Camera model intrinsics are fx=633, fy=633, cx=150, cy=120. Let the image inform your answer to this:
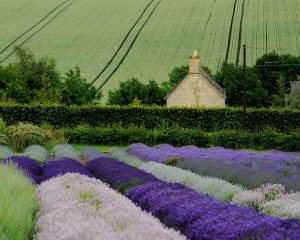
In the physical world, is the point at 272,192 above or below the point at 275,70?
below

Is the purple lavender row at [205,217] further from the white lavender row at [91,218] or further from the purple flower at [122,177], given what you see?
the purple flower at [122,177]

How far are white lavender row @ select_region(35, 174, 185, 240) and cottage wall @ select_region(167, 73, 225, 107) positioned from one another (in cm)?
6146

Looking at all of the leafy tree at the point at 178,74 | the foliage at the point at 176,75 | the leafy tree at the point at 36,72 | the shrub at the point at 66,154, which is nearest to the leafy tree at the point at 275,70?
the leafy tree at the point at 178,74

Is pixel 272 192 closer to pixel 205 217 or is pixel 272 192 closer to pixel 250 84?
pixel 205 217

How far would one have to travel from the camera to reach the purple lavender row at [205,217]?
6598 millimetres

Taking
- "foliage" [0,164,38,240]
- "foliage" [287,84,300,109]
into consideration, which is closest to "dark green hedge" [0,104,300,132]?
"foliage" [287,84,300,109]

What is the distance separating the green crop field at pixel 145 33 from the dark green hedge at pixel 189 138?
35666 mm

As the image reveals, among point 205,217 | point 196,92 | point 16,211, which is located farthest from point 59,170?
point 196,92

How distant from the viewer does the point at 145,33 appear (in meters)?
99.4

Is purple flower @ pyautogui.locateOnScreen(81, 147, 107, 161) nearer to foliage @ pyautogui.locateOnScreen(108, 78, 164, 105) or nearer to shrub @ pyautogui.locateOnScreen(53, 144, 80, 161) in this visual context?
shrub @ pyautogui.locateOnScreen(53, 144, 80, 161)

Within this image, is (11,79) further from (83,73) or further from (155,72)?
(155,72)

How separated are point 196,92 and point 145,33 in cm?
2985

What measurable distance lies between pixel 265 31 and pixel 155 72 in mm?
20138

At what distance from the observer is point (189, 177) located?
15.6 meters
